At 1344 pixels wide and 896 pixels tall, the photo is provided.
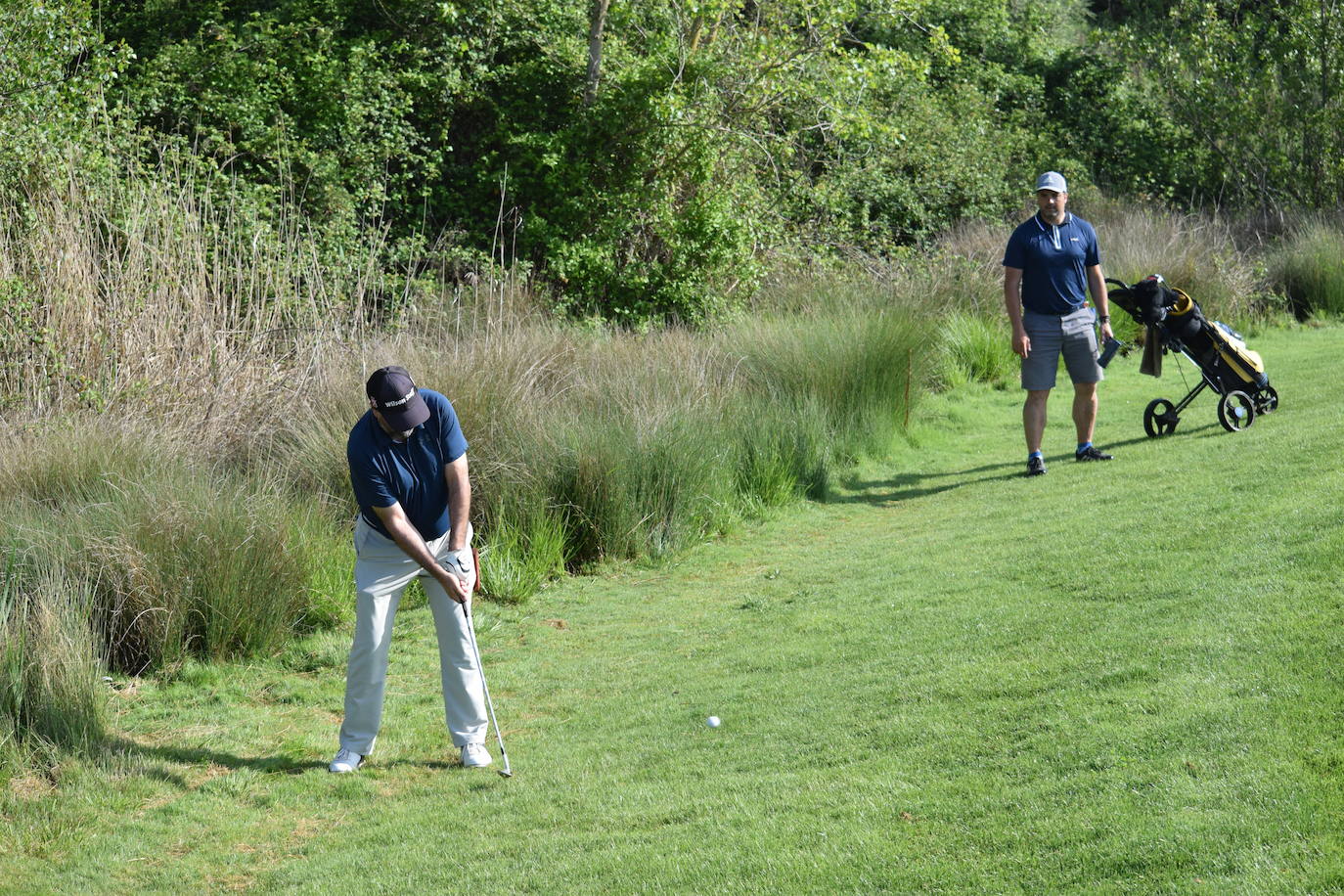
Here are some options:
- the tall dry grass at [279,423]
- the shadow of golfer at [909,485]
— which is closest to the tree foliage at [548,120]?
the tall dry grass at [279,423]

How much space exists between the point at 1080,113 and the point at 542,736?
990 inches

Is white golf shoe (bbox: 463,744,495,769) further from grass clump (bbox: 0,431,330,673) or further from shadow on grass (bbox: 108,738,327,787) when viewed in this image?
grass clump (bbox: 0,431,330,673)

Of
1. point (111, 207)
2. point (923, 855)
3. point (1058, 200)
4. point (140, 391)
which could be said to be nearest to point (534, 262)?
point (111, 207)

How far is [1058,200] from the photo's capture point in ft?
33.3

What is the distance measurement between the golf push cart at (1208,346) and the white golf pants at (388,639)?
6.78m

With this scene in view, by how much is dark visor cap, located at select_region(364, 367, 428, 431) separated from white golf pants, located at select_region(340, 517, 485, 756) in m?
0.59

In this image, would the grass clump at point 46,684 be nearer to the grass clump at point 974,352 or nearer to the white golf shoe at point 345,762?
the white golf shoe at point 345,762

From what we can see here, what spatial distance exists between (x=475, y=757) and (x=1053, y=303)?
6314 millimetres

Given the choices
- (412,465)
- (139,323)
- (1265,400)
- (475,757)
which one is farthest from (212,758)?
(1265,400)

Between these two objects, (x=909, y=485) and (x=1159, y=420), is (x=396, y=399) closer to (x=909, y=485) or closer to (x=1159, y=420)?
(x=909, y=485)

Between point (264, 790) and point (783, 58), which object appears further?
point (783, 58)

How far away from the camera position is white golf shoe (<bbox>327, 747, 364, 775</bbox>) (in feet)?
20.3

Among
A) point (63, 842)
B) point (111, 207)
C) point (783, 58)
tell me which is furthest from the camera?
point (783, 58)

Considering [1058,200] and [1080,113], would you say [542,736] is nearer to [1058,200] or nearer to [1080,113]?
[1058,200]
